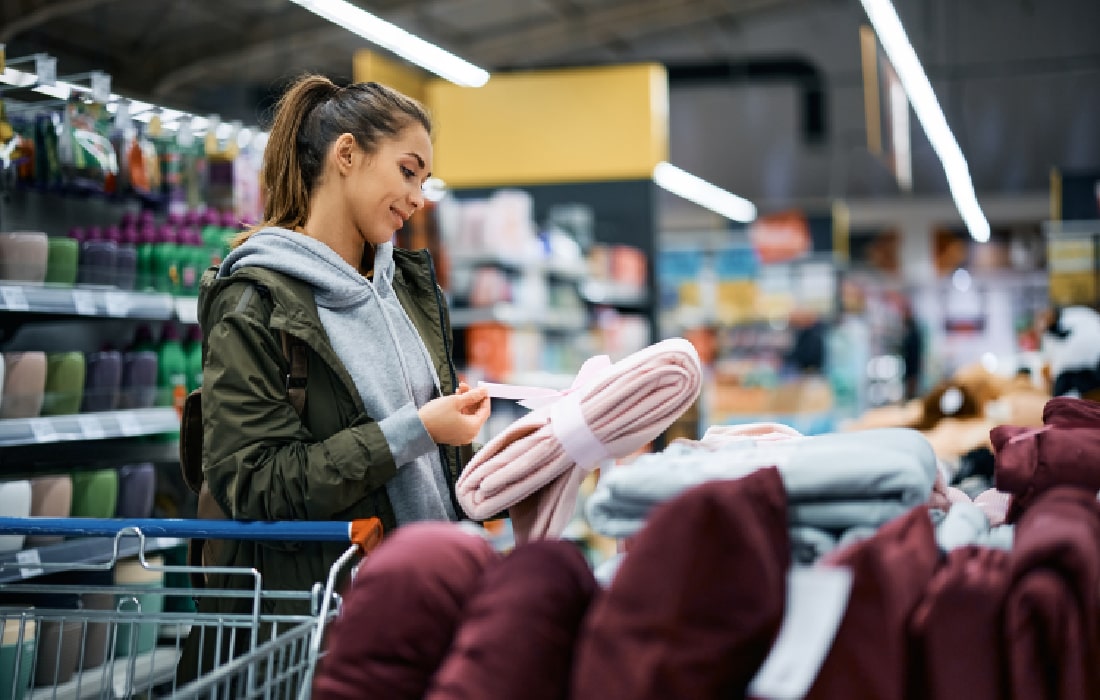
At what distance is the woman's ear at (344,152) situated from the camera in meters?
2.08

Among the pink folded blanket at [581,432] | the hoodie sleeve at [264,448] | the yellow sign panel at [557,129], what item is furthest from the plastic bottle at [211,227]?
the yellow sign panel at [557,129]

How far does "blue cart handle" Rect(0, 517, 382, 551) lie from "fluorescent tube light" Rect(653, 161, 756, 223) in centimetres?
894

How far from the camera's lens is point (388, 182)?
2090 mm

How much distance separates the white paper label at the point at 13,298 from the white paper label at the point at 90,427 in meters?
0.44

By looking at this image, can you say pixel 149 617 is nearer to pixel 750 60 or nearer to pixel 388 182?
pixel 388 182

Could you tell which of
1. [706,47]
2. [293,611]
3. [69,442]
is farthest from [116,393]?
[706,47]

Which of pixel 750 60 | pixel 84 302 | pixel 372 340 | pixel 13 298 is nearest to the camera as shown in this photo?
pixel 372 340

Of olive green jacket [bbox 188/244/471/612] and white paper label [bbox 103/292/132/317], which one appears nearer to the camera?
olive green jacket [bbox 188/244/471/612]

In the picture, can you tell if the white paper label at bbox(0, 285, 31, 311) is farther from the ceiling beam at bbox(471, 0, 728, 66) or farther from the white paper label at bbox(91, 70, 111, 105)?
the ceiling beam at bbox(471, 0, 728, 66)

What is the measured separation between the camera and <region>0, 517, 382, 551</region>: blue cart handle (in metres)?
1.77

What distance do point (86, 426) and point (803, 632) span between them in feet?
9.55

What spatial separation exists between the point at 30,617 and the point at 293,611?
39 centimetres

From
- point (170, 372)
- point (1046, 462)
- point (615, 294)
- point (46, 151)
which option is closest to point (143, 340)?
point (170, 372)

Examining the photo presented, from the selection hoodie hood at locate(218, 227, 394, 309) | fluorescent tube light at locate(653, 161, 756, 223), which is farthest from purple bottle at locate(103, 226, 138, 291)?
fluorescent tube light at locate(653, 161, 756, 223)
